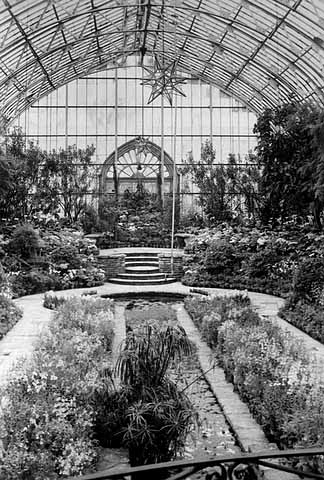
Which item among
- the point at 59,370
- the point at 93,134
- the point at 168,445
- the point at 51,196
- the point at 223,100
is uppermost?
the point at 223,100

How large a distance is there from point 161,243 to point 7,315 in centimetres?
1207

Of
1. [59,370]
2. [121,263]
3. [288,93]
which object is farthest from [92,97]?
[59,370]

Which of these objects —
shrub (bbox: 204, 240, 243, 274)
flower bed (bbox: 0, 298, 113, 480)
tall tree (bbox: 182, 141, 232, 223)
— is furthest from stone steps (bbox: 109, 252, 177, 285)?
flower bed (bbox: 0, 298, 113, 480)

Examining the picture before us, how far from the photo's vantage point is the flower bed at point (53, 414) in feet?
10.1

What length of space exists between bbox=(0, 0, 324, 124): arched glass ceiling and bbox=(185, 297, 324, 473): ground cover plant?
841 centimetres

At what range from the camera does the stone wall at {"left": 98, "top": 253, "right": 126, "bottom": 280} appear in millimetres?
15039

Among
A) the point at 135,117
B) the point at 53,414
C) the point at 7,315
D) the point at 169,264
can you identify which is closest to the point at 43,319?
the point at 7,315

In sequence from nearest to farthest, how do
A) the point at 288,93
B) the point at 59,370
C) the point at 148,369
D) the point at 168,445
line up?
the point at 168,445, the point at 148,369, the point at 59,370, the point at 288,93

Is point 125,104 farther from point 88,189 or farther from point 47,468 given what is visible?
point 47,468

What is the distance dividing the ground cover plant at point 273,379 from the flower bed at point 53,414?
4.13ft

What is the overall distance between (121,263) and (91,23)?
28.8ft

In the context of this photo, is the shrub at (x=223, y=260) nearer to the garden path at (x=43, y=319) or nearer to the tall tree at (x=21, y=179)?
the garden path at (x=43, y=319)

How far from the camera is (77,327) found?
6.94m

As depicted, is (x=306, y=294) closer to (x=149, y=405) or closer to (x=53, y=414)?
(x=149, y=405)
